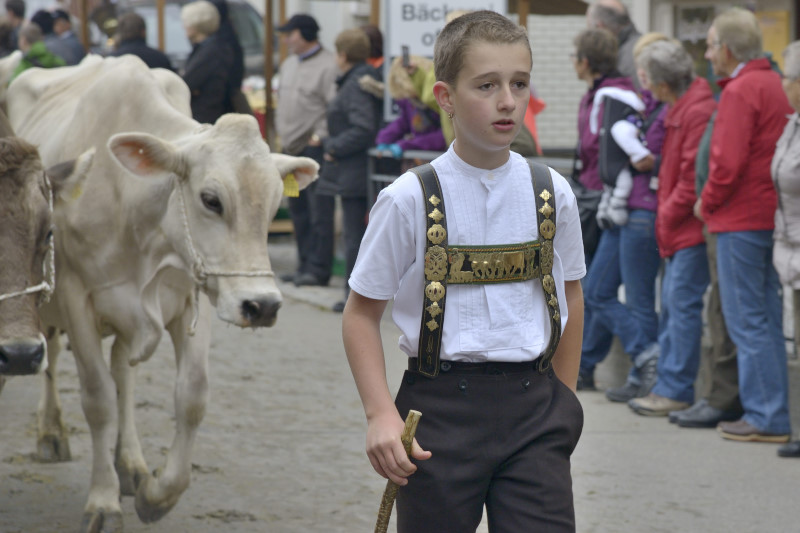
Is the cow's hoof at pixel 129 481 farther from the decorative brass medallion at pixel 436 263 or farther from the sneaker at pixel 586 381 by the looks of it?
the decorative brass medallion at pixel 436 263

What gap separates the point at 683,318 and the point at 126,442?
299 centimetres

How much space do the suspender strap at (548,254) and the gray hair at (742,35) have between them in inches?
153

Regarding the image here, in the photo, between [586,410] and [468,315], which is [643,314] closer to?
[586,410]

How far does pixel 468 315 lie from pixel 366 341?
241 mm

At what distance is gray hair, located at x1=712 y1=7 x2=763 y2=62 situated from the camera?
21.9 ft

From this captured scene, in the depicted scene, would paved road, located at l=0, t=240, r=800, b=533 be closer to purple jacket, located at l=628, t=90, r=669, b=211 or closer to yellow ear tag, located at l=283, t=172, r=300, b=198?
purple jacket, located at l=628, t=90, r=669, b=211

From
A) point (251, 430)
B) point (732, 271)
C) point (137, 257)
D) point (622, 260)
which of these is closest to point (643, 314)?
point (622, 260)

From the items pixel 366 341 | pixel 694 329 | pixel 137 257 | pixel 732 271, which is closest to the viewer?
pixel 366 341

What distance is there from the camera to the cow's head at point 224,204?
16.4ft

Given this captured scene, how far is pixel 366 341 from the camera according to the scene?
304 cm

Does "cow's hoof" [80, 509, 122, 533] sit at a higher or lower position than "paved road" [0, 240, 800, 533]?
higher

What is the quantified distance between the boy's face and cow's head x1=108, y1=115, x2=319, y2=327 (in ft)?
6.80

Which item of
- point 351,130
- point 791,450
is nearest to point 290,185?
point 791,450

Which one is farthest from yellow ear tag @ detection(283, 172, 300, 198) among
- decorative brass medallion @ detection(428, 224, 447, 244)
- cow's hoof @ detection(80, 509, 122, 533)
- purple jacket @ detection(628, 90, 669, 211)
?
purple jacket @ detection(628, 90, 669, 211)
